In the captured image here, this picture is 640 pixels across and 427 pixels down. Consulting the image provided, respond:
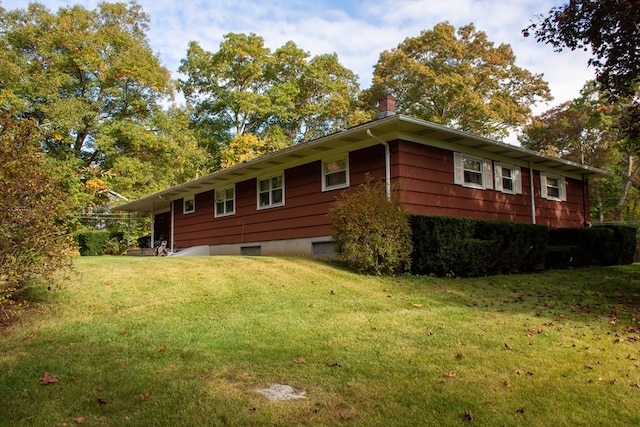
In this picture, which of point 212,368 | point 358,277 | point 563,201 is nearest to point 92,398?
point 212,368

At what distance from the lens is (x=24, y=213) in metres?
5.39

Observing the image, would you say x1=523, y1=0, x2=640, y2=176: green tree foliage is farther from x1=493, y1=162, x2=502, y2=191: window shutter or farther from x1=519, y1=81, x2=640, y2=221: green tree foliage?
x1=519, y1=81, x2=640, y2=221: green tree foliage

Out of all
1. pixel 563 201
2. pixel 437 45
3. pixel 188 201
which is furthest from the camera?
pixel 437 45

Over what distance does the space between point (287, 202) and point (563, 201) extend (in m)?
10.1

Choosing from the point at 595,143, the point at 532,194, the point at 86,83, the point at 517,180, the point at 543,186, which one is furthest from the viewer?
the point at 595,143

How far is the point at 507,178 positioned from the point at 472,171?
196 centimetres

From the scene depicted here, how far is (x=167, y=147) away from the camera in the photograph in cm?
2372

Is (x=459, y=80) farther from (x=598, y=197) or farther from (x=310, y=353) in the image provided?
(x=310, y=353)

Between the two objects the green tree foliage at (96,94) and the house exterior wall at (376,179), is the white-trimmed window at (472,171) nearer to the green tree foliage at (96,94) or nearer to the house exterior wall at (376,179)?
the house exterior wall at (376,179)

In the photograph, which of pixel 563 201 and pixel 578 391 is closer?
pixel 578 391

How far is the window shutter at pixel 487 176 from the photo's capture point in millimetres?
12951

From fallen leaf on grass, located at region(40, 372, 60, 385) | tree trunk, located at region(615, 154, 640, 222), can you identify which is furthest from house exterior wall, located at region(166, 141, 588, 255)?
tree trunk, located at region(615, 154, 640, 222)

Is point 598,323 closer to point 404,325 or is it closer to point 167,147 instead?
point 404,325

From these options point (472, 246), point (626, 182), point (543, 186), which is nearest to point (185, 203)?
point (472, 246)
